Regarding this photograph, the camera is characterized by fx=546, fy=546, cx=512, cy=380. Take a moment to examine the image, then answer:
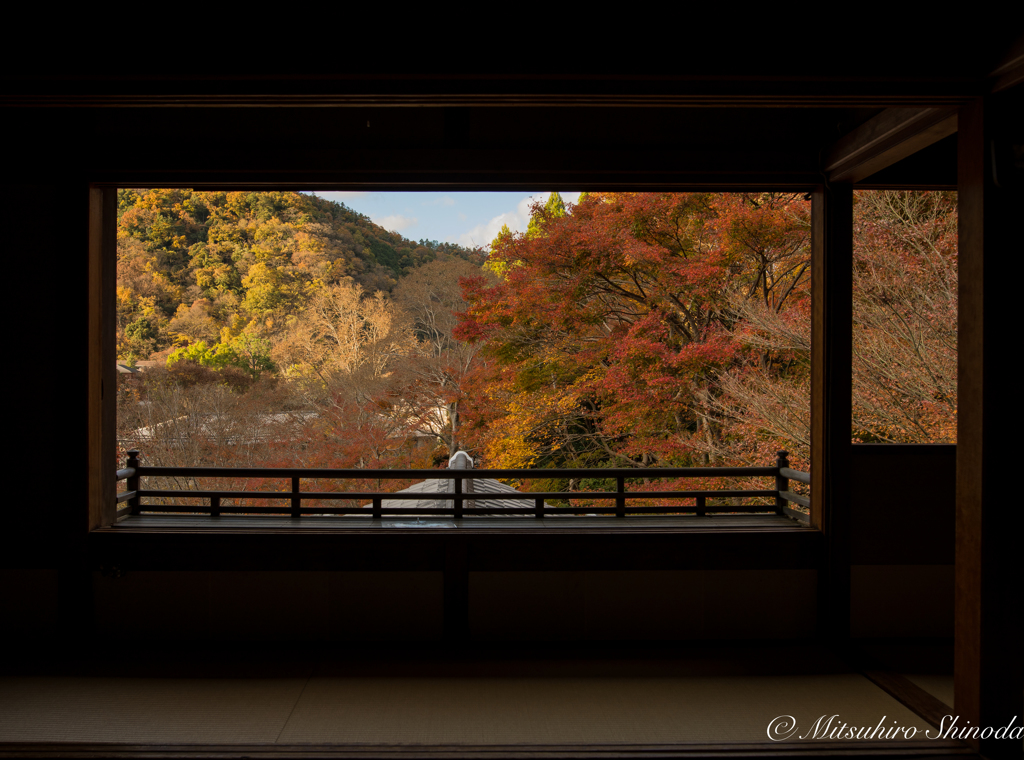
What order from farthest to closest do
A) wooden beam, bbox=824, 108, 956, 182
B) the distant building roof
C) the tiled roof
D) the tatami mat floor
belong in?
1. the tiled roof
2. the distant building roof
3. wooden beam, bbox=824, 108, 956, 182
4. the tatami mat floor

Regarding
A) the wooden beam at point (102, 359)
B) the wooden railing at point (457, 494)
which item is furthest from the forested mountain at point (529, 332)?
the wooden beam at point (102, 359)

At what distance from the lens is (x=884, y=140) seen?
244cm

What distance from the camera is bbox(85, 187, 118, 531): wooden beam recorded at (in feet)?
9.17

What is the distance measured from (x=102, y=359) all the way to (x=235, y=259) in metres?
6.33

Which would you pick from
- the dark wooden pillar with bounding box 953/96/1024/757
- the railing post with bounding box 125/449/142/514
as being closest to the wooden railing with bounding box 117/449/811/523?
the railing post with bounding box 125/449/142/514

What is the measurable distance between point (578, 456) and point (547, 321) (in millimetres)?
1757

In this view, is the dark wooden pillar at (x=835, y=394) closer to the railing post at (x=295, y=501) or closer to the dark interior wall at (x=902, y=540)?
the dark interior wall at (x=902, y=540)

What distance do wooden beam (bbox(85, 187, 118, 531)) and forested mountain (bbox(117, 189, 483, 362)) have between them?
211 inches

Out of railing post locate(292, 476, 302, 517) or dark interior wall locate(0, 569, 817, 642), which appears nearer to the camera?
dark interior wall locate(0, 569, 817, 642)

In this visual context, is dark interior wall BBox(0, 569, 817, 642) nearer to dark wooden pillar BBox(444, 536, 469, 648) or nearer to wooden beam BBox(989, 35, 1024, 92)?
dark wooden pillar BBox(444, 536, 469, 648)

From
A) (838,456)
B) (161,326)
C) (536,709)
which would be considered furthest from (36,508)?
(161,326)

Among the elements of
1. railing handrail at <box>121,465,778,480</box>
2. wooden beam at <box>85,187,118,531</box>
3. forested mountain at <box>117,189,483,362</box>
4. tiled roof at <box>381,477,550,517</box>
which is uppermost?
forested mountain at <box>117,189,483,362</box>

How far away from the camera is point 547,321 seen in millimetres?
6496

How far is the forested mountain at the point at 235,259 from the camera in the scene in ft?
26.2
